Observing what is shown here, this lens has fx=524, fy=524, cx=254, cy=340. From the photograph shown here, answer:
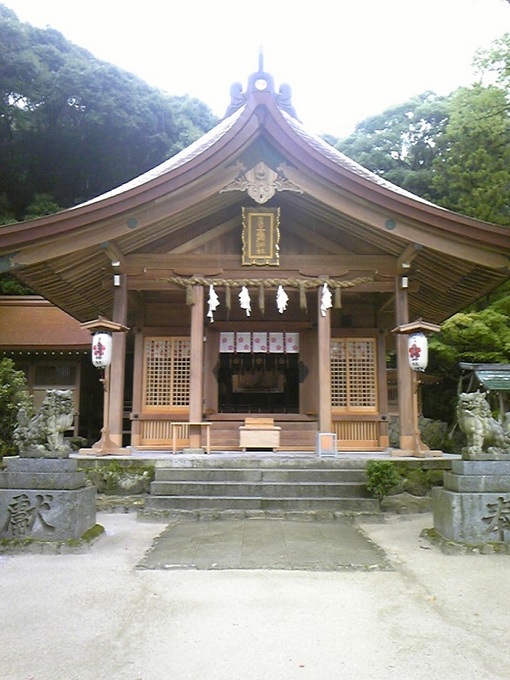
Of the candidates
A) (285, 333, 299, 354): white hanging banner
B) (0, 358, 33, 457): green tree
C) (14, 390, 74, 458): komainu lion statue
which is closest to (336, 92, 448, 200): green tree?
(285, 333, 299, 354): white hanging banner

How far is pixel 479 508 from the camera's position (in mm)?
5523

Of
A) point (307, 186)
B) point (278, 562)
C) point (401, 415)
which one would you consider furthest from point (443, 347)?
point (278, 562)

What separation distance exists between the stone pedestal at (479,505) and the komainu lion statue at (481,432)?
0.51 ft

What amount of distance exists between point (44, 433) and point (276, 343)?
23.6 ft

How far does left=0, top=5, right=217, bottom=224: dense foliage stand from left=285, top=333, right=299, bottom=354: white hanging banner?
19.6 meters

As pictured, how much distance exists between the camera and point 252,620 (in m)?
3.66

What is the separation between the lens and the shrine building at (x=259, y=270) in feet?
30.5

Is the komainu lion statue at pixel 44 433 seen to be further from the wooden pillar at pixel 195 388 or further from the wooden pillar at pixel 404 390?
the wooden pillar at pixel 404 390

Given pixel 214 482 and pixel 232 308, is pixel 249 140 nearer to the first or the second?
pixel 232 308

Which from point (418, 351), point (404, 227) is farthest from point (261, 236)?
point (418, 351)

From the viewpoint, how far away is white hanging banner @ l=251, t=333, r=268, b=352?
12305 millimetres

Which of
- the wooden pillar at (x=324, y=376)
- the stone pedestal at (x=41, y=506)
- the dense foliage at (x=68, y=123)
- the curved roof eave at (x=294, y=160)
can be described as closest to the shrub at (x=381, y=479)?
the wooden pillar at (x=324, y=376)

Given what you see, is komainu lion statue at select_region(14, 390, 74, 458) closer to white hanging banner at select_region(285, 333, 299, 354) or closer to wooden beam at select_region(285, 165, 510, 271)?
wooden beam at select_region(285, 165, 510, 271)

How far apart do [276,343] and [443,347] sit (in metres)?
7.73
